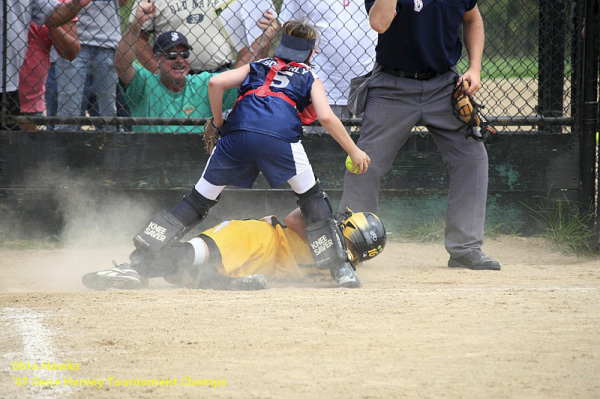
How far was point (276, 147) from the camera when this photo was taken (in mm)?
4379

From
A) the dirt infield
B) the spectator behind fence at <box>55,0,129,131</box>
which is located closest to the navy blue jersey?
the dirt infield

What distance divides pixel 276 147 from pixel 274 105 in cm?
25

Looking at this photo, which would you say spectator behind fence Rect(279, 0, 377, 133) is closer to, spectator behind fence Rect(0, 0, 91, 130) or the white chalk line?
spectator behind fence Rect(0, 0, 91, 130)

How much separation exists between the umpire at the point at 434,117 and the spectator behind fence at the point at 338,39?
1.15m

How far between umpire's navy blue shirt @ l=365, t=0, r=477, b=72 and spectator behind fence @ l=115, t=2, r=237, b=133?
1.85 meters

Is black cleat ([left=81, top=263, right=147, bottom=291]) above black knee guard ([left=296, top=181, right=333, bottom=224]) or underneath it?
underneath

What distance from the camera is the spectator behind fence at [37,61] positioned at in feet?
20.5

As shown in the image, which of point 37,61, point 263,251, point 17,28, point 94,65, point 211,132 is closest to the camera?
point 263,251

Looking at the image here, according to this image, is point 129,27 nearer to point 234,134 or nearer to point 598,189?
point 234,134

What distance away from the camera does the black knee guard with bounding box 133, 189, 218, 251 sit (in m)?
4.37

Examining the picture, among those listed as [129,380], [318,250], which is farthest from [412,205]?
[129,380]

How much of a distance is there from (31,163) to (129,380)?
384 cm

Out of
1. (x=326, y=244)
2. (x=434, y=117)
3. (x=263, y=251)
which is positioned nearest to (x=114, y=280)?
(x=263, y=251)

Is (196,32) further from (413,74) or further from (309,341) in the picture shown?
(309,341)
